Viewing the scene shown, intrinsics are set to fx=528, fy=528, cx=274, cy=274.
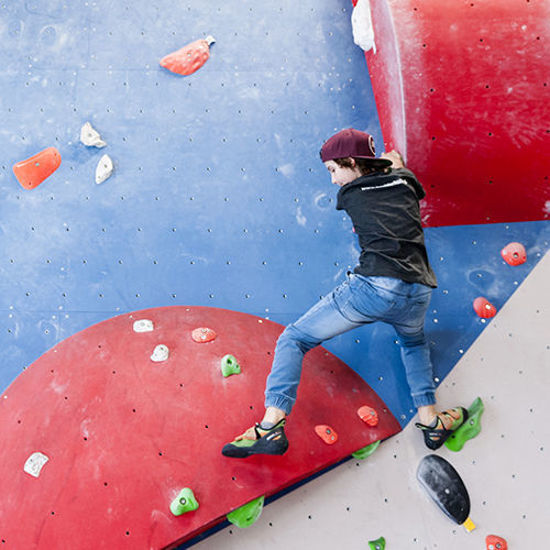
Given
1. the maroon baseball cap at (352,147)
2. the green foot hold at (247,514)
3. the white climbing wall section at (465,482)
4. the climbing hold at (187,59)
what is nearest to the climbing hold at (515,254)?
the white climbing wall section at (465,482)

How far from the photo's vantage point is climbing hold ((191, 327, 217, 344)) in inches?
81.1

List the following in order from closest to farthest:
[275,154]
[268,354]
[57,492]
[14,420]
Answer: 1. [57,492]
2. [14,420]
3. [268,354]
4. [275,154]

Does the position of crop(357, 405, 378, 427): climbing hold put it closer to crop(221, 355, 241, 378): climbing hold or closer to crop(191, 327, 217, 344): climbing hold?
crop(221, 355, 241, 378): climbing hold

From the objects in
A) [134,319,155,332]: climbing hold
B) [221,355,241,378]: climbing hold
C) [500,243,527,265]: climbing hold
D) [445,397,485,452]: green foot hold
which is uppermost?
[134,319,155,332]: climbing hold

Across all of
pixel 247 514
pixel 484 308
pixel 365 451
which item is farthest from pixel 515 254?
pixel 247 514

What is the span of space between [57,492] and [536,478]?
1682 millimetres

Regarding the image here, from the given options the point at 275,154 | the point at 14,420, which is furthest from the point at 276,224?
the point at 14,420

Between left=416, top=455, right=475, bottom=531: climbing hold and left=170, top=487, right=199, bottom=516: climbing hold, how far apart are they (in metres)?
0.83

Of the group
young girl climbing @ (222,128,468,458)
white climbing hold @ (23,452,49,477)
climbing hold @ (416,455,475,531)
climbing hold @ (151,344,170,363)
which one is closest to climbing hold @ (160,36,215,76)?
young girl climbing @ (222,128,468,458)

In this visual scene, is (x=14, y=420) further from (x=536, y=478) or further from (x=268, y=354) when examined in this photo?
(x=536, y=478)

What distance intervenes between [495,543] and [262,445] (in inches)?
35.8

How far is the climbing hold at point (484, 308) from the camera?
217 centimetres

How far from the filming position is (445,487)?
191cm

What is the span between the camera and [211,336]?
208 centimetres
